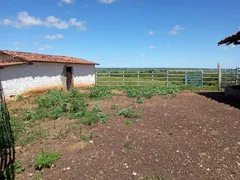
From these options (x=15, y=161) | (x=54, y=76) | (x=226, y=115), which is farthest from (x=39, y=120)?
(x=54, y=76)

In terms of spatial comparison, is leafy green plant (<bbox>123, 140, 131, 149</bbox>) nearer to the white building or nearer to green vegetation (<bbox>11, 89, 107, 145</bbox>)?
green vegetation (<bbox>11, 89, 107, 145</bbox>)

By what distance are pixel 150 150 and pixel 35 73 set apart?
11.9m

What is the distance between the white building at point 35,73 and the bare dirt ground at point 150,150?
21.6 ft

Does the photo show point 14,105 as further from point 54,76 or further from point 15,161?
point 15,161

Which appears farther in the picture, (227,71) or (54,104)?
(227,71)

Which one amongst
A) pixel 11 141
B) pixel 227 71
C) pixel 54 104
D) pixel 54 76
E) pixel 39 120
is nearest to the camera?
pixel 11 141

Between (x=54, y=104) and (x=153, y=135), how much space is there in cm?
622

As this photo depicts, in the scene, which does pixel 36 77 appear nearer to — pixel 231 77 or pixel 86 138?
pixel 86 138

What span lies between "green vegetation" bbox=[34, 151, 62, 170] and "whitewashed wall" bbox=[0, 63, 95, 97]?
29.3ft

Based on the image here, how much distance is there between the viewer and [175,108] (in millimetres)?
10062

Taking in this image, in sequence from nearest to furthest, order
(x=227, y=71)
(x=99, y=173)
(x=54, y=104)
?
(x=99, y=173)
(x=54, y=104)
(x=227, y=71)

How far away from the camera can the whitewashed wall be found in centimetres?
1324

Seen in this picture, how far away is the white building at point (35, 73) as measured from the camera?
43.8ft

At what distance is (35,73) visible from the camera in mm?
15453
